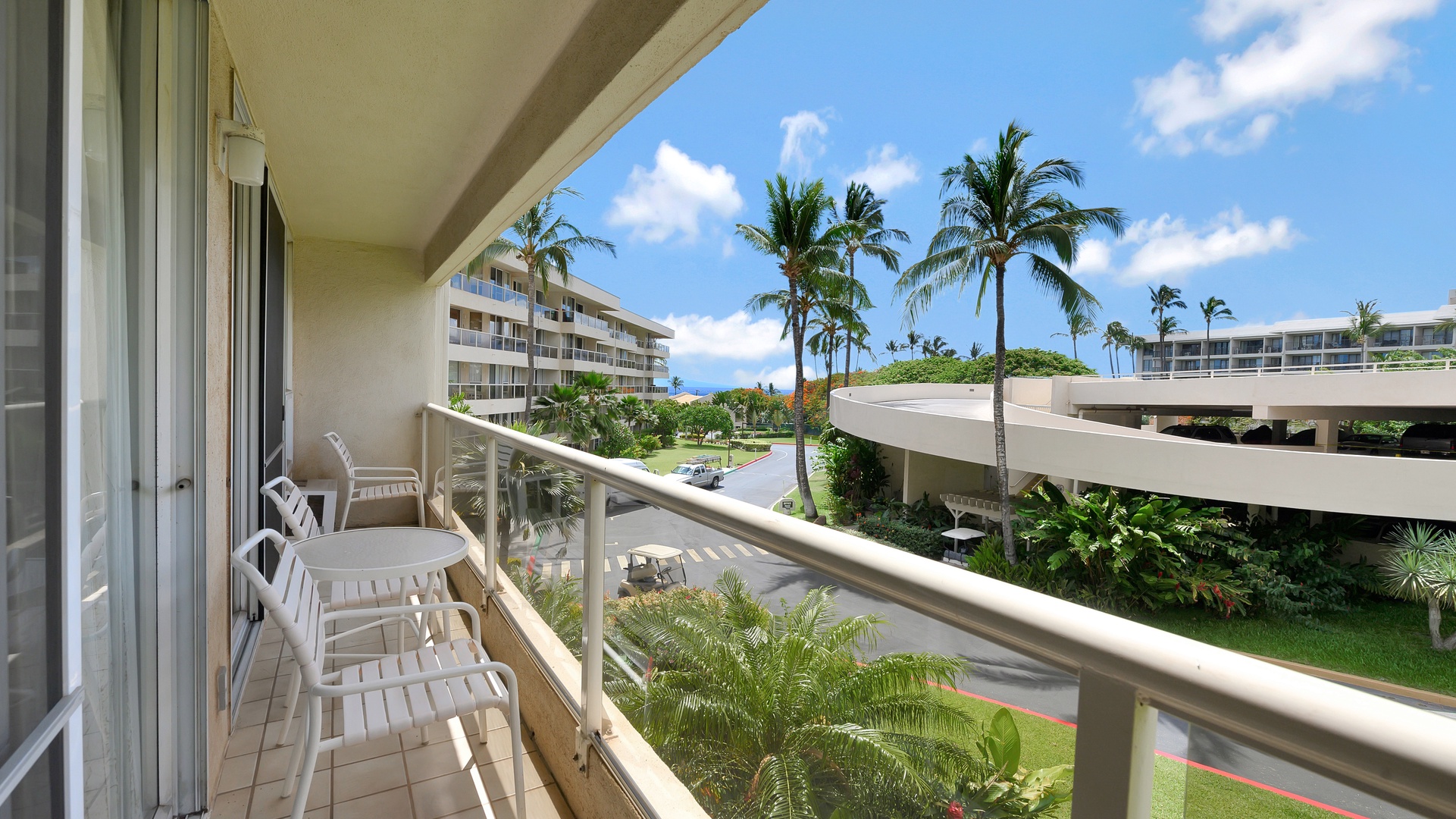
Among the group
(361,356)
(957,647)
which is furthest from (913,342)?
(957,647)

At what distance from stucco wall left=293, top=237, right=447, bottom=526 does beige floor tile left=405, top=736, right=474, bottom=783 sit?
11.7 ft

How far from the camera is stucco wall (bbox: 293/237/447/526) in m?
5.28

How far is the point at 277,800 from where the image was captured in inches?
81.7

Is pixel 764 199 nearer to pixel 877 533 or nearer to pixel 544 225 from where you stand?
pixel 544 225

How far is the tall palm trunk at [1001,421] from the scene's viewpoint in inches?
605

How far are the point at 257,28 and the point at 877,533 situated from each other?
2023cm

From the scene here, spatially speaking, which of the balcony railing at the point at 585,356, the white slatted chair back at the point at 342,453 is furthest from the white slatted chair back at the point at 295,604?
the balcony railing at the point at 585,356

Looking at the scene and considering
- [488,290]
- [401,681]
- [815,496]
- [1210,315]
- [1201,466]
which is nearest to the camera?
[401,681]

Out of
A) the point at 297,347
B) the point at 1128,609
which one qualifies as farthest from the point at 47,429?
the point at 1128,609

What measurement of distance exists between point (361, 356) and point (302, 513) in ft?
9.13

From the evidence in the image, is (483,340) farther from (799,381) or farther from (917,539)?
(917,539)

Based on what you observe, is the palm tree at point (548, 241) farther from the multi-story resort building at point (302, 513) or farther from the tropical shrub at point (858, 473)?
the multi-story resort building at point (302, 513)

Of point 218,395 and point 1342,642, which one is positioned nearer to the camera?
point 218,395

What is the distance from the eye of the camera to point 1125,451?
13094mm
